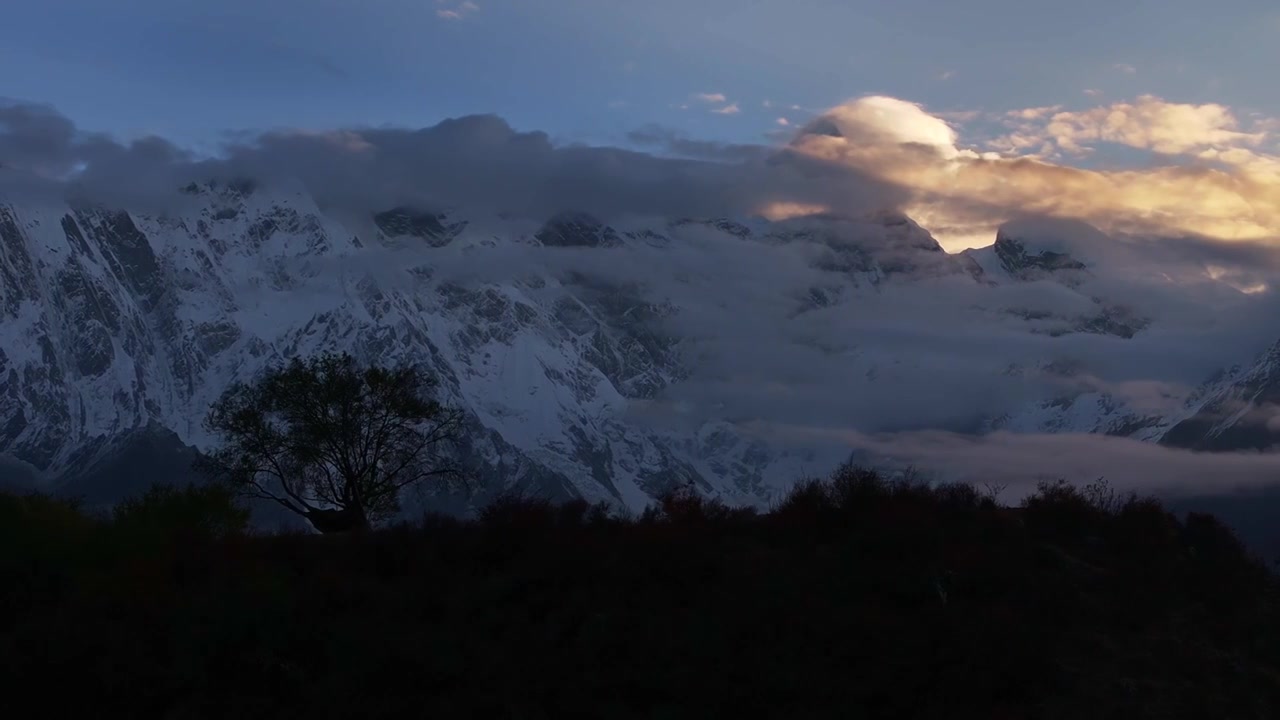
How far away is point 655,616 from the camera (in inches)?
1002

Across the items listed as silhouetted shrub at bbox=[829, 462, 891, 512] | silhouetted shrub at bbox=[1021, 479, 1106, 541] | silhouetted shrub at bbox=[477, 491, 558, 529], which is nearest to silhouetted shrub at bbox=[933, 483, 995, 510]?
silhouetted shrub at bbox=[1021, 479, 1106, 541]

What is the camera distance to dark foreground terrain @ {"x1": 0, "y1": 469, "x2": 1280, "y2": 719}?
75.6 feet

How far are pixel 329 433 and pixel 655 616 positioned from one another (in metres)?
20.4

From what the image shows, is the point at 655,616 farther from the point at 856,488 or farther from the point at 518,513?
the point at 856,488

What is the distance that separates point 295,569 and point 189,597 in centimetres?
271

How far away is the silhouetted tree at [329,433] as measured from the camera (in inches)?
1709

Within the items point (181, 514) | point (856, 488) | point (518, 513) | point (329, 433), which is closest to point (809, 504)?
point (856, 488)

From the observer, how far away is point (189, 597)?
26.3m

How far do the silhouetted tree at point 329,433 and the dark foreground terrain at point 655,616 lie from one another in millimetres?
11488

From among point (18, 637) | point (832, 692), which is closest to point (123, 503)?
point (18, 637)

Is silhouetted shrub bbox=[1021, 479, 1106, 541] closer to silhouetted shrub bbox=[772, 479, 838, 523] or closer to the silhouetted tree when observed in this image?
silhouetted shrub bbox=[772, 479, 838, 523]

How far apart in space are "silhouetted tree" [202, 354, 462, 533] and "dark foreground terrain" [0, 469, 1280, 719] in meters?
11.5

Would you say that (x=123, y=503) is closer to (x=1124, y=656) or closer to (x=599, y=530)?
(x=599, y=530)

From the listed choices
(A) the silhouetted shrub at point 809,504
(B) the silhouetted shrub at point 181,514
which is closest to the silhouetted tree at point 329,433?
(B) the silhouetted shrub at point 181,514
